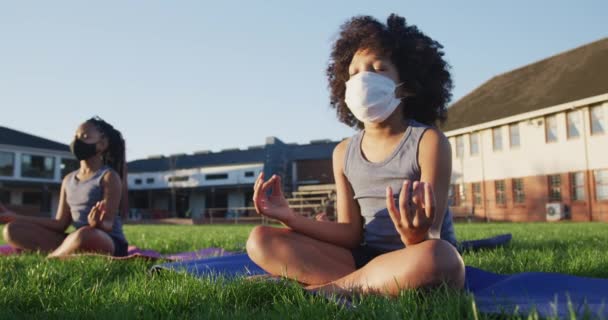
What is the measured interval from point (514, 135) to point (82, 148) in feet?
81.0

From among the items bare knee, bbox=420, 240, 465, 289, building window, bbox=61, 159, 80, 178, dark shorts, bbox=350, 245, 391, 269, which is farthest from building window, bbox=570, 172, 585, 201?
building window, bbox=61, 159, 80, 178

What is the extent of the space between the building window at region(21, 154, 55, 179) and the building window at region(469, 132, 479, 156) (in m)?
31.7

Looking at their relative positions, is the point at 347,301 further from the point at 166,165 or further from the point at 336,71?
the point at 166,165

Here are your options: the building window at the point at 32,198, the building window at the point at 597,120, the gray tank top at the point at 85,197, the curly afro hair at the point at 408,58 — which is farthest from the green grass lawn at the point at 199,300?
the building window at the point at 32,198

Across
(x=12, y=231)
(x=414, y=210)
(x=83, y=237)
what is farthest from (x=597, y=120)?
(x=414, y=210)

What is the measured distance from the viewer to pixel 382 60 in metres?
3.36

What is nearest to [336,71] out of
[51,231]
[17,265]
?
[17,265]

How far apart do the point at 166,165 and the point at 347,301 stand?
55.4 meters

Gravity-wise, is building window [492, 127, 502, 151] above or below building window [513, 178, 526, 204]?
above

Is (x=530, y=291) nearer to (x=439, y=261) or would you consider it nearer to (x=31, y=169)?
(x=439, y=261)

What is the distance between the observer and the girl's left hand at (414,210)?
7.10 feet

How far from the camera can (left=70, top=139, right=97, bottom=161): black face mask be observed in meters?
6.01

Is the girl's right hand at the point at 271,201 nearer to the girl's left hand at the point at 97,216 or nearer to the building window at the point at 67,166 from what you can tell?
the girl's left hand at the point at 97,216

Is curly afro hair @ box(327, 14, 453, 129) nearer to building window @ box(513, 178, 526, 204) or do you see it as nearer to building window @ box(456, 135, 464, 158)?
building window @ box(513, 178, 526, 204)
